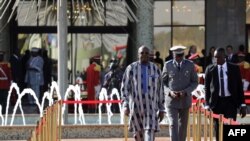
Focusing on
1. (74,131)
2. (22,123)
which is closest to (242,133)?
(74,131)

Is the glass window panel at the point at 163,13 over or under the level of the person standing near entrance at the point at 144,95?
over

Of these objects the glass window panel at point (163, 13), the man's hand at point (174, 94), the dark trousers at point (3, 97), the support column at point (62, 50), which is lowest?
the dark trousers at point (3, 97)

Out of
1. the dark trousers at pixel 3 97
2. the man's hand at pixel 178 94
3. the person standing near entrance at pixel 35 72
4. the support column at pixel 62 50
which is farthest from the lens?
the person standing near entrance at pixel 35 72

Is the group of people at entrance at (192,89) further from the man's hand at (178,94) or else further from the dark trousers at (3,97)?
the dark trousers at (3,97)

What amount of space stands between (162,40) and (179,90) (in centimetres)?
1736

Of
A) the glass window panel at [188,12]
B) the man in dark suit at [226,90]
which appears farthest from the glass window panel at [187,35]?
the man in dark suit at [226,90]

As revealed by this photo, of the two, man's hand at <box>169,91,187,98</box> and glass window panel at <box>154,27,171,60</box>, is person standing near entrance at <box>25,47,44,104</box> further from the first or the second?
man's hand at <box>169,91,187,98</box>

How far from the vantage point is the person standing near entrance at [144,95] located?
1187cm

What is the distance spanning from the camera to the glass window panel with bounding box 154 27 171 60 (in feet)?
99.9

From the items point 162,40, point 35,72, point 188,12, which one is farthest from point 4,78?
point 188,12

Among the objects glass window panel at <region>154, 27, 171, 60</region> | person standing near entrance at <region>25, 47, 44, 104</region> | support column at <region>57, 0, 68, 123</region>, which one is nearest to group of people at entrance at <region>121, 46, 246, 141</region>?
support column at <region>57, 0, 68, 123</region>

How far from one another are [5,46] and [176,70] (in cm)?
1578

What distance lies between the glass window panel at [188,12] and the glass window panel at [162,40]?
1.51 ft

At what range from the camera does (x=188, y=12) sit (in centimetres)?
3050
